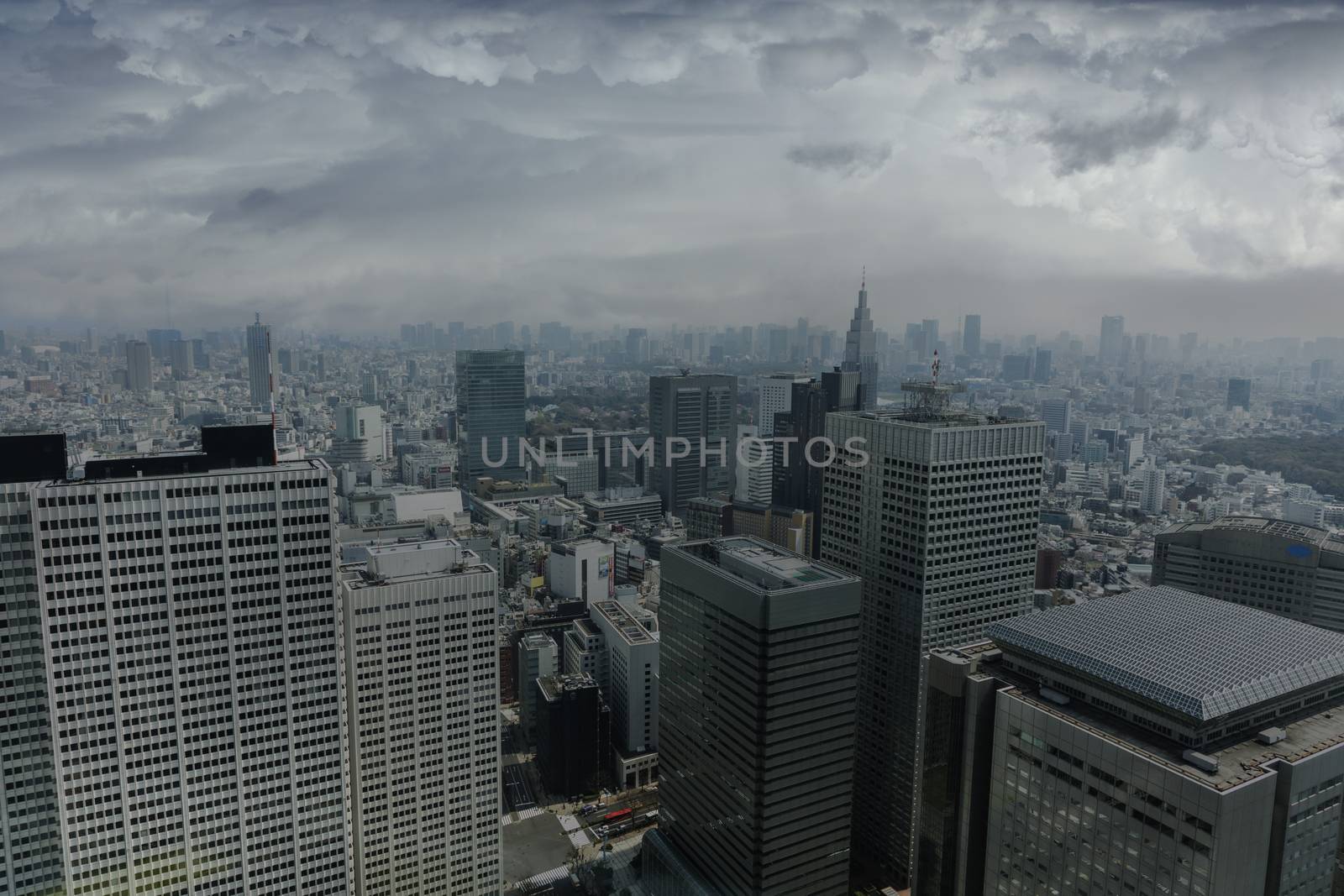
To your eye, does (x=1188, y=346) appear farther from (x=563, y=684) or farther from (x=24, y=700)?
(x=24, y=700)

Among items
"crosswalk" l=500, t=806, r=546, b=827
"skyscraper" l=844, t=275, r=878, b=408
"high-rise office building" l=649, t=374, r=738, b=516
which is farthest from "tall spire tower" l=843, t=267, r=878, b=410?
"crosswalk" l=500, t=806, r=546, b=827

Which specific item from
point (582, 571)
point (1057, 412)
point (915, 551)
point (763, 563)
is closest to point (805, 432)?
point (582, 571)

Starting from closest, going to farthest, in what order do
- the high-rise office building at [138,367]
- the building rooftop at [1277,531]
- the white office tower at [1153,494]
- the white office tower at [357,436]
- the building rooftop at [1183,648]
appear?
the building rooftop at [1183,648] → the building rooftop at [1277,531] → the high-rise office building at [138,367] → the white office tower at [1153,494] → the white office tower at [357,436]

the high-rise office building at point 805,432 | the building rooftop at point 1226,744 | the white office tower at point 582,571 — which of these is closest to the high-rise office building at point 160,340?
the white office tower at point 582,571

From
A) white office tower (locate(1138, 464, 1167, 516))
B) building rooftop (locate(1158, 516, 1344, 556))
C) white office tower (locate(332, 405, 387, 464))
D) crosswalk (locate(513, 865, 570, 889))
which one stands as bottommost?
crosswalk (locate(513, 865, 570, 889))

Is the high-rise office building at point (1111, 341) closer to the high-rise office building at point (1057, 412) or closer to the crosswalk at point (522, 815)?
the high-rise office building at point (1057, 412)

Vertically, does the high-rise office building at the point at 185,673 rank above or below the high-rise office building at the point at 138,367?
below

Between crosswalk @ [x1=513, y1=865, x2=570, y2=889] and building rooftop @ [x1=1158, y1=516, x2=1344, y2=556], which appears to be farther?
building rooftop @ [x1=1158, y1=516, x2=1344, y2=556]

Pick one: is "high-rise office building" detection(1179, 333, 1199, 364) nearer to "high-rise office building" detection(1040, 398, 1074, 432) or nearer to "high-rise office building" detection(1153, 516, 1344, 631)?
"high-rise office building" detection(1040, 398, 1074, 432)
